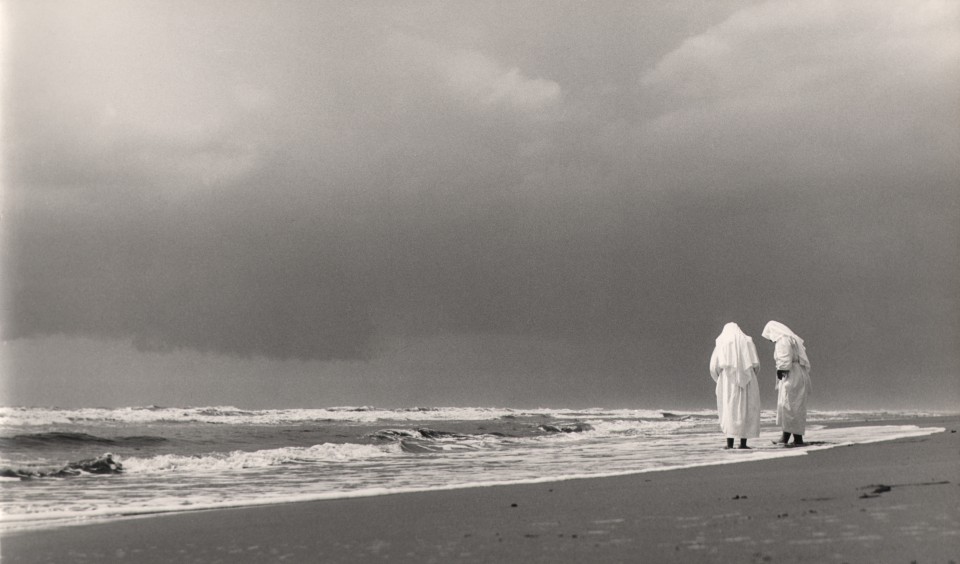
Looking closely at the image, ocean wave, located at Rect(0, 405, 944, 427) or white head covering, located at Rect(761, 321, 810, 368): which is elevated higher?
white head covering, located at Rect(761, 321, 810, 368)

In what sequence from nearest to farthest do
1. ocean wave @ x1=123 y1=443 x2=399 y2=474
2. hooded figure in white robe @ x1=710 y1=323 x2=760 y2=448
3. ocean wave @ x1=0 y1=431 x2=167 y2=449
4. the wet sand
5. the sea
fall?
the wet sand, the sea, ocean wave @ x1=123 y1=443 x2=399 y2=474, hooded figure in white robe @ x1=710 y1=323 x2=760 y2=448, ocean wave @ x1=0 y1=431 x2=167 y2=449

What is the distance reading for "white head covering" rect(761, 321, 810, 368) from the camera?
599 inches

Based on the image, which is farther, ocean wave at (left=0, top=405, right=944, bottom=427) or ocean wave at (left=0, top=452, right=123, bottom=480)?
ocean wave at (left=0, top=405, right=944, bottom=427)

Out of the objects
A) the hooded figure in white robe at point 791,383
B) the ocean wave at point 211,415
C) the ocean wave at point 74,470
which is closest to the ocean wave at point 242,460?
the ocean wave at point 74,470

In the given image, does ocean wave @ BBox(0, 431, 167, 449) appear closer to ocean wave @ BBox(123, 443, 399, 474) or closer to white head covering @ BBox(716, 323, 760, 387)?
ocean wave @ BBox(123, 443, 399, 474)

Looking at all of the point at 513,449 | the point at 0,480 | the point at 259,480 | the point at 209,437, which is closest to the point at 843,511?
the point at 259,480

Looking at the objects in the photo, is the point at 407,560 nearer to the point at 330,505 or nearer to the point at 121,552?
the point at 121,552

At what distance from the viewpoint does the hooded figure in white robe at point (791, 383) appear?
15.0 m

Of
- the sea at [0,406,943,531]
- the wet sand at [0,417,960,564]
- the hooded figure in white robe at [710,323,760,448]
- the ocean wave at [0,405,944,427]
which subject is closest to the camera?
the wet sand at [0,417,960,564]

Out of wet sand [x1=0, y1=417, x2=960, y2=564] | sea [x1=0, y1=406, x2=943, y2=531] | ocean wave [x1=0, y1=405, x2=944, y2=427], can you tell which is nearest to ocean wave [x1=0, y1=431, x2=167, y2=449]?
sea [x1=0, y1=406, x2=943, y2=531]

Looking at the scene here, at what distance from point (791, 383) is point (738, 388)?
3.03 ft

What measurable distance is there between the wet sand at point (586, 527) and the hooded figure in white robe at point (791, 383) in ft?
18.9

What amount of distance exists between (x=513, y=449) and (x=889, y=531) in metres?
13.8

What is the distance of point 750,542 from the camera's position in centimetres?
508
